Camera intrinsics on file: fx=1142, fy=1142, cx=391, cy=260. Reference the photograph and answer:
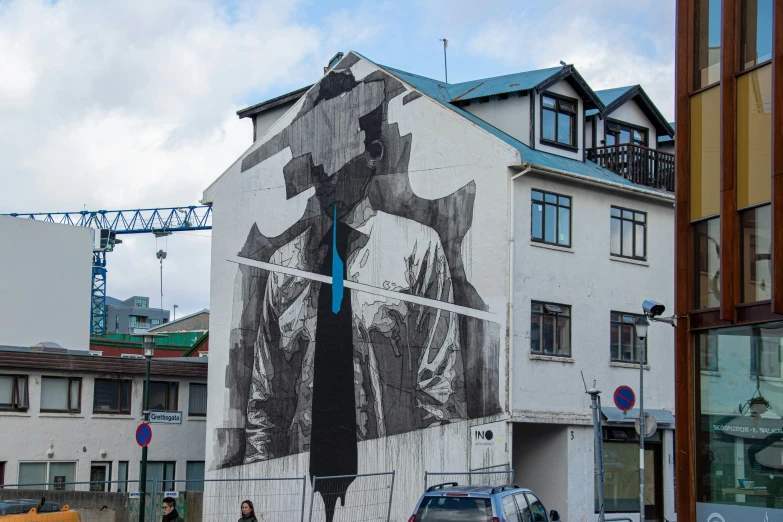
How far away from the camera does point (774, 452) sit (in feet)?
58.8

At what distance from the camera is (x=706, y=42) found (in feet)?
66.9

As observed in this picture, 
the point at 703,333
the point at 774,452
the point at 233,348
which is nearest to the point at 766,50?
the point at 703,333

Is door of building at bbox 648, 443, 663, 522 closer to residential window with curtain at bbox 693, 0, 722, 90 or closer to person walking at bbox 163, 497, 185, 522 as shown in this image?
residential window with curtain at bbox 693, 0, 722, 90

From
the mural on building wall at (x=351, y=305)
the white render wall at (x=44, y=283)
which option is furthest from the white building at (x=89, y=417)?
the white render wall at (x=44, y=283)

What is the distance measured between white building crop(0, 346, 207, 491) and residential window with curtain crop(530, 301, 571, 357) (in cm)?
1599

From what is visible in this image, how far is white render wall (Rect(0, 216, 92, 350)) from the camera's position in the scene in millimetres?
51688

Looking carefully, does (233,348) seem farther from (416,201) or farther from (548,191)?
(548,191)

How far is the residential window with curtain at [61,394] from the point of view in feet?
126

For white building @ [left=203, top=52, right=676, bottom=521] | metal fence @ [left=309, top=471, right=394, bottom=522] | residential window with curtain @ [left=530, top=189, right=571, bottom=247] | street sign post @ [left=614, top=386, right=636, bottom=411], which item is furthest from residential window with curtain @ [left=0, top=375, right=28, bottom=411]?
street sign post @ [left=614, top=386, right=636, bottom=411]

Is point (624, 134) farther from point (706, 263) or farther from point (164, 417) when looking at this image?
point (164, 417)

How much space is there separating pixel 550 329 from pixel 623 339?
107 inches

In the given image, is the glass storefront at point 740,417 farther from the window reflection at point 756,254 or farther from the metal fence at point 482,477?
the metal fence at point 482,477

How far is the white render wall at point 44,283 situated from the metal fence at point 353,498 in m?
24.4

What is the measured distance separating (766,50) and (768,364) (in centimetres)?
509
